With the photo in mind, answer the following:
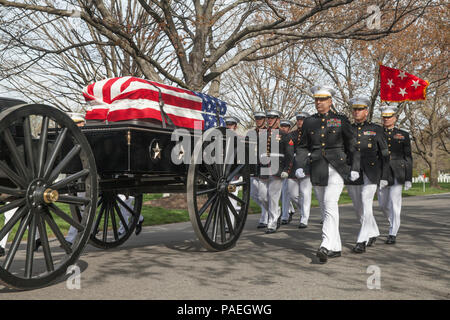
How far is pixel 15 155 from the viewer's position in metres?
3.91

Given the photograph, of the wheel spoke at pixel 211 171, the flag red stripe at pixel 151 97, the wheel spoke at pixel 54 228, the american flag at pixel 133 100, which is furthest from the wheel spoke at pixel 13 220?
the wheel spoke at pixel 211 171

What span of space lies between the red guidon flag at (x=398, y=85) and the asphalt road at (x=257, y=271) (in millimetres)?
7991

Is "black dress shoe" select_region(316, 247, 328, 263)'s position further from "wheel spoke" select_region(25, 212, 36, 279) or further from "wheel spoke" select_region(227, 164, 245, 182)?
"wheel spoke" select_region(25, 212, 36, 279)

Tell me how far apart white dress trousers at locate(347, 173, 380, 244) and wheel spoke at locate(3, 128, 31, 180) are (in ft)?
14.8

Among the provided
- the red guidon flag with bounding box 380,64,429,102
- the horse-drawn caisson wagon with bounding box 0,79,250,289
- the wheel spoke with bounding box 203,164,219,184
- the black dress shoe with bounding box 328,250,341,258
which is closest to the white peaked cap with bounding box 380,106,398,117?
the horse-drawn caisson wagon with bounding box 0,79,250,289

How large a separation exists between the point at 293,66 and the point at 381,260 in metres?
17.7

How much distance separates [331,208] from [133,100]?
2.67 meters

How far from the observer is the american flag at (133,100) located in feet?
17.9

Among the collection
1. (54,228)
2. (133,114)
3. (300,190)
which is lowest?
(54,228)

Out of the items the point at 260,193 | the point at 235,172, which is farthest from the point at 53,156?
the point at 260,193

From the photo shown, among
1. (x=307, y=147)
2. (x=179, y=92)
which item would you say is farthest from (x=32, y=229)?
(x=307, y=147)

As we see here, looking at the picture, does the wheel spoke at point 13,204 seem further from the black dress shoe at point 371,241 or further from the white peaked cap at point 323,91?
the black dress shoe at point 371,241

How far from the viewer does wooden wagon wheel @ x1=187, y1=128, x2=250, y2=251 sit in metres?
5.63

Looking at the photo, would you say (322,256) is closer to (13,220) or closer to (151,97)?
(151,97)
